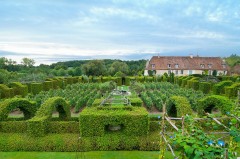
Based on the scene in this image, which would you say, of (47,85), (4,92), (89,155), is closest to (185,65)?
(47,85)

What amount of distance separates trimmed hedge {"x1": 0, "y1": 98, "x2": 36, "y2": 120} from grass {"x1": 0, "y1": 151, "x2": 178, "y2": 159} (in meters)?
2.41

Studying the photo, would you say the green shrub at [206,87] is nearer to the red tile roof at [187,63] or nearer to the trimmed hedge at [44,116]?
the trimmed hedge at [44,116]

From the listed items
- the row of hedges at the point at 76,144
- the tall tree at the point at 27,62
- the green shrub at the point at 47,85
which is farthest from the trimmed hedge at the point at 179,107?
the tall tree at the point at 27,62

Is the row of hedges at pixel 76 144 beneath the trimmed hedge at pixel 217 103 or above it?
beneath

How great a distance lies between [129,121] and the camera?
10984mm

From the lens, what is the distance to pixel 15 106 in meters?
12.2

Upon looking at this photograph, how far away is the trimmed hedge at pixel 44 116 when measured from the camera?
11.0 m

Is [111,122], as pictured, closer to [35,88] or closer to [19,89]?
[19,89]

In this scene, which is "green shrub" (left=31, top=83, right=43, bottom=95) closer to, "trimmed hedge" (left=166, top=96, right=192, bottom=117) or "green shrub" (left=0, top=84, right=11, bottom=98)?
"green shrub" (left=0, top=84, right=11, bottom=98)

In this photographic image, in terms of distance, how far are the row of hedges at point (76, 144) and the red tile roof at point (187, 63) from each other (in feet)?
171

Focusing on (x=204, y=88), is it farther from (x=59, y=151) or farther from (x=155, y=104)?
(x=59, y=151)

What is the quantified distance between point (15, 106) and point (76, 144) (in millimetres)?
4584

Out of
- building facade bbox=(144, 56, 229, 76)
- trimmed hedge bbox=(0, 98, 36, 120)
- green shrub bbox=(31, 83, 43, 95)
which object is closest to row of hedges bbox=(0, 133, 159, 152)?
trimmed hedge bbox=(0, 98, 36, 120)

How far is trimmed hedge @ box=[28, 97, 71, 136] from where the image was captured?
11.0 metres
